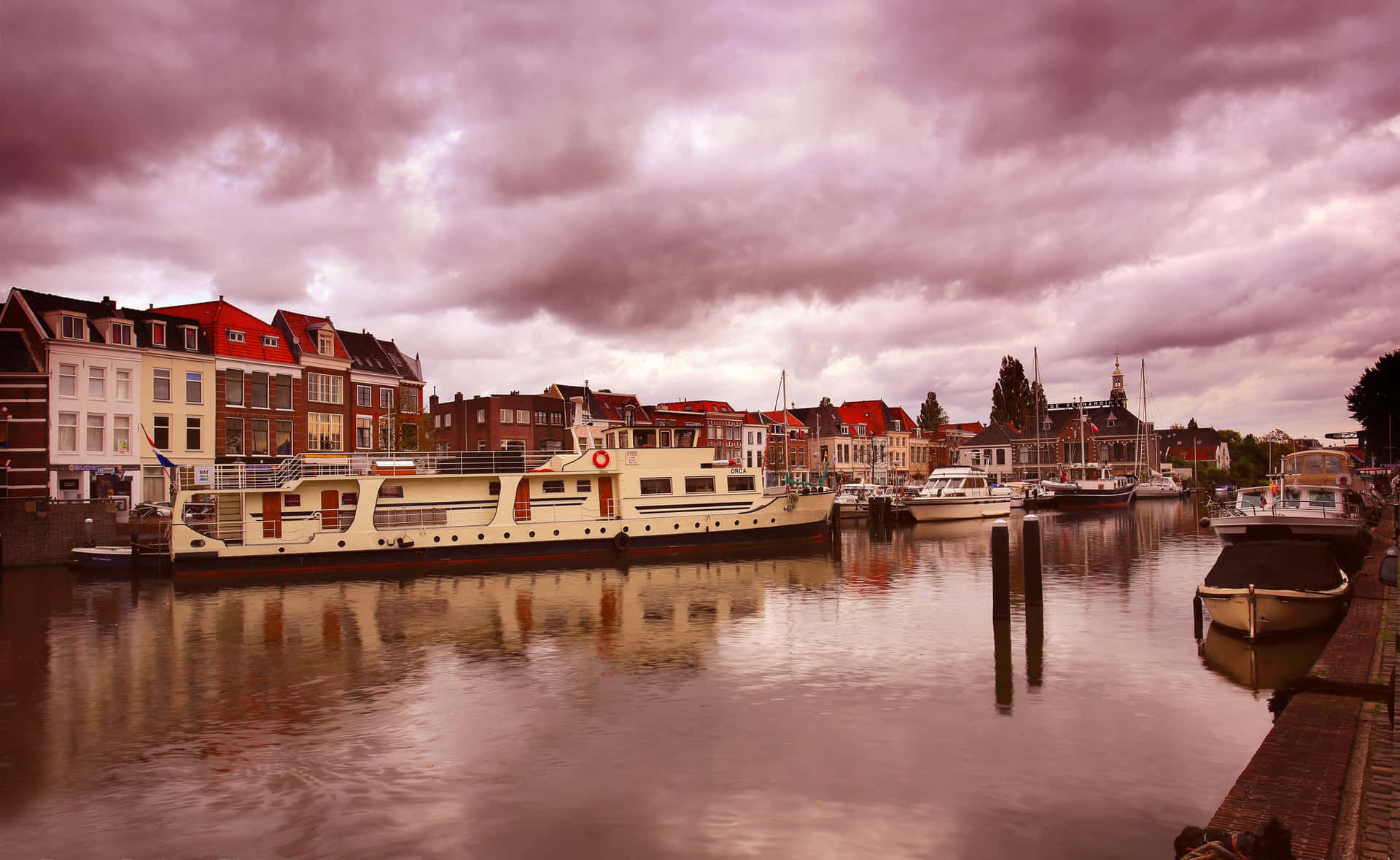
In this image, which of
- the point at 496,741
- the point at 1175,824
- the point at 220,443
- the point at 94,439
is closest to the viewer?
the point at 1175,824

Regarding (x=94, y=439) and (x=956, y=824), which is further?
(x=94, y=439)

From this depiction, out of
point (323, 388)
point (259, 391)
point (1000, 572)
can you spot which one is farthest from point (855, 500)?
point (1000, 572)

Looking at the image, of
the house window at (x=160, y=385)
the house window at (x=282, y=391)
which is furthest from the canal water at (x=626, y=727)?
the house window at (x=282, y=391)

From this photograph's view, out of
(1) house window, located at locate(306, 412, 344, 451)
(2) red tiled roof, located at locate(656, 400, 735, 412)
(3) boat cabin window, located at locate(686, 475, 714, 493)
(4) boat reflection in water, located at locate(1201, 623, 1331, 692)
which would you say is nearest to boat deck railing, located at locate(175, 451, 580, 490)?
(3) boat cabin window, located at locate(686, 475, 714, 493)

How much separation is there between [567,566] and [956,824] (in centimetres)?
2701

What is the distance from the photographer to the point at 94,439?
44.1m

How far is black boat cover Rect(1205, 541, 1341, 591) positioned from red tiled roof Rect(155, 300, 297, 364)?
170 ft

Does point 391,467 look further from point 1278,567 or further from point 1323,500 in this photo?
point 1323,500

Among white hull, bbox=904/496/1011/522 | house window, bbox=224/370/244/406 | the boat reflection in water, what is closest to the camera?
the boat reflection in water

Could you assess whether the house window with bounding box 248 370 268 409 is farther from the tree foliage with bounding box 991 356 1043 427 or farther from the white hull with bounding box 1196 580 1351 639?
the tree foliage with bounding box 991 356 1043 427

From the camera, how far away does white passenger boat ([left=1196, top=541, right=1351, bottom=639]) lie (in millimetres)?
18328

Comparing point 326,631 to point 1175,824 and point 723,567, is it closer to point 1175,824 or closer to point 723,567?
point 723,567

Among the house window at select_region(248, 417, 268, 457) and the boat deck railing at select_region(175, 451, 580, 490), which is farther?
the house window at select_region(248, 417, 268, 457)

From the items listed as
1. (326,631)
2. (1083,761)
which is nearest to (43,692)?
(326,631)
